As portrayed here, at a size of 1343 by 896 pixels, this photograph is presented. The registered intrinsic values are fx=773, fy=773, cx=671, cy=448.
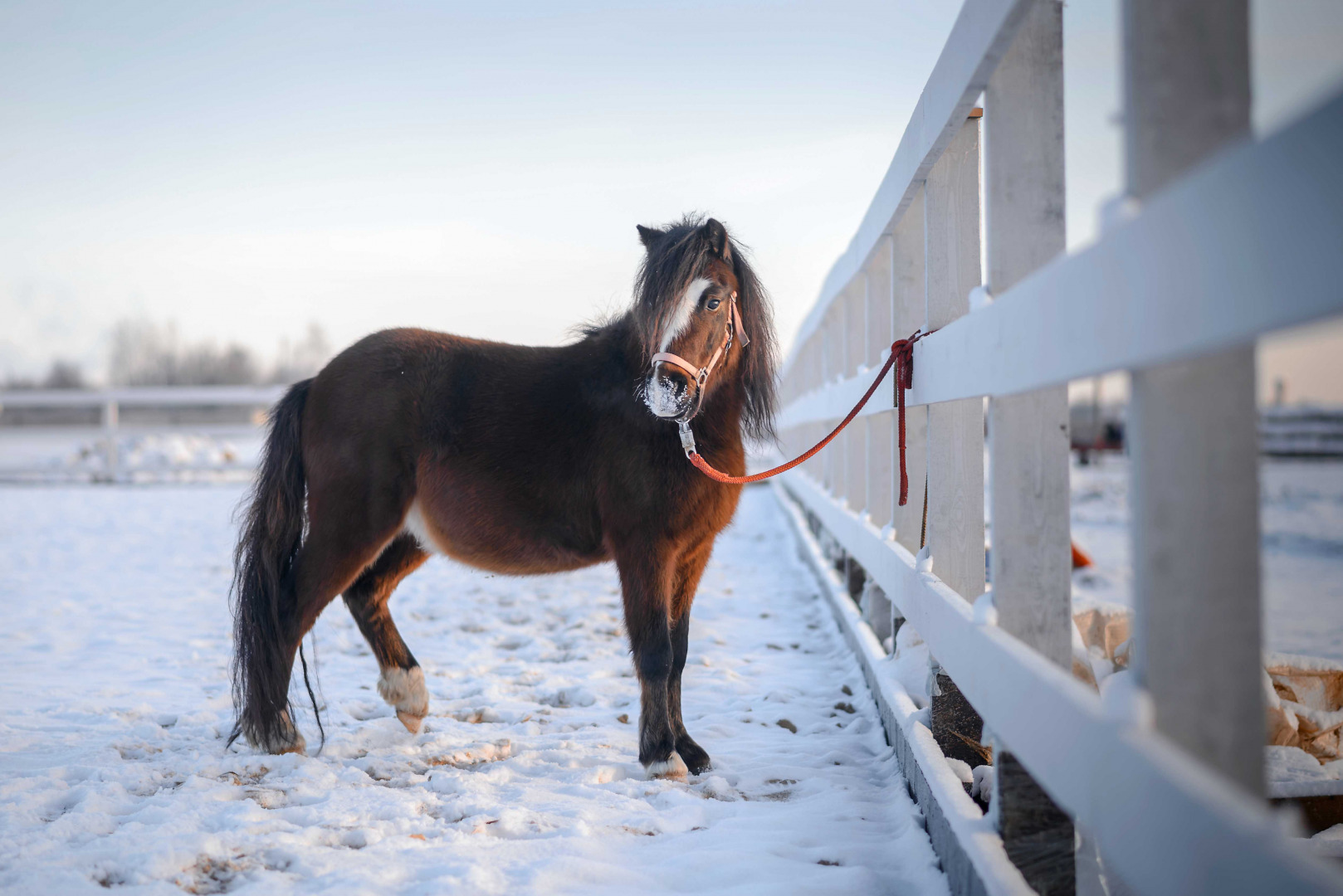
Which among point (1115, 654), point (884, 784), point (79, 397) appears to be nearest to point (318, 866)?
point (884, 784)

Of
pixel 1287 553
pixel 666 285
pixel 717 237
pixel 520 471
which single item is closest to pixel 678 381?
pixel 666 285

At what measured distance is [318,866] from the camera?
1.95 metres

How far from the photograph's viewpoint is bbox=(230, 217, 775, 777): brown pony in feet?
9.30

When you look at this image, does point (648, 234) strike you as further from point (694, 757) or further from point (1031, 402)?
point (694, 757)

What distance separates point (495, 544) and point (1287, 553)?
8391 millimetres

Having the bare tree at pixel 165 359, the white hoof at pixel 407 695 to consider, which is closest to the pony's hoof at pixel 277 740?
the white hoof at pixel 407 695

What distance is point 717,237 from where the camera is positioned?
2949 mm

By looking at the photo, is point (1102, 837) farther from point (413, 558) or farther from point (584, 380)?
point (413, 558)

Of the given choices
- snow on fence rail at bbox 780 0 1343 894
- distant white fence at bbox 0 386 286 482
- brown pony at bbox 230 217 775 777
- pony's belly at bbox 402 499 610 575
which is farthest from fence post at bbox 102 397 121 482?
snow on fence rail at bbox 780 0 1343 894

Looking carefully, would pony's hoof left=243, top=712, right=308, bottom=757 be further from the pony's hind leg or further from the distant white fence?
the distant white fence

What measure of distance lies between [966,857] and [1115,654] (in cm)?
166

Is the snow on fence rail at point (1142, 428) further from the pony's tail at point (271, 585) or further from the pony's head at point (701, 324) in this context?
the pony's tail at point (271, 585)

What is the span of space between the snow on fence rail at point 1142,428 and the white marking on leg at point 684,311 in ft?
2.88

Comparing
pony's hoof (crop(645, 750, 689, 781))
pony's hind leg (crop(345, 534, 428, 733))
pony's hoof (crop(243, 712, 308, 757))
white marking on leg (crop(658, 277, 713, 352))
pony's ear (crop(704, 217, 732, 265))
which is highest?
pony's ear (crop(704, 217, 732, 265))
